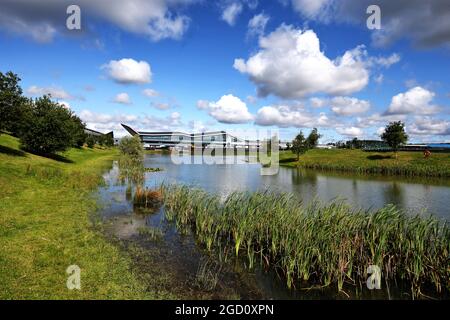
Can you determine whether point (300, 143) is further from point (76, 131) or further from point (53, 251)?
point (53, 251)

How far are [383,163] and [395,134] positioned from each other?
7.98 metres

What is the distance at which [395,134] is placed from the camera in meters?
67.1

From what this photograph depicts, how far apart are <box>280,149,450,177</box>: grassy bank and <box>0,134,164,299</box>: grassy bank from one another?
56.0 metres

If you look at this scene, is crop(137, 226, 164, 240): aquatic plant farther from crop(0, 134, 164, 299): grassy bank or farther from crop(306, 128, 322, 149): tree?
crop(306, 128, 322, 149): tree

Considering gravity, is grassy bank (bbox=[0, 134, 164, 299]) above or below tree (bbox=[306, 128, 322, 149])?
below

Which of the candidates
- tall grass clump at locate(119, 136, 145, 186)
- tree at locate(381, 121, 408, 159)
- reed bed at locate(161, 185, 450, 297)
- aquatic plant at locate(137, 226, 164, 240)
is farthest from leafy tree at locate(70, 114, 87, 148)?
tree at locate(381, 121, 408, 159)

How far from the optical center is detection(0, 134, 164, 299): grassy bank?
9523 mm

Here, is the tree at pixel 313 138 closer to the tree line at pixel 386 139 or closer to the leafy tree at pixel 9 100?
the tree line at pixel 386 139

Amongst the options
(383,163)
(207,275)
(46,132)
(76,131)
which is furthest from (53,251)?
(383,163)

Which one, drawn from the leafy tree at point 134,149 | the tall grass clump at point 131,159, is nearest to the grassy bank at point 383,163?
the leafy tree at point 134,149

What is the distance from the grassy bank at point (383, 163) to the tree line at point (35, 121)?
53716mm
